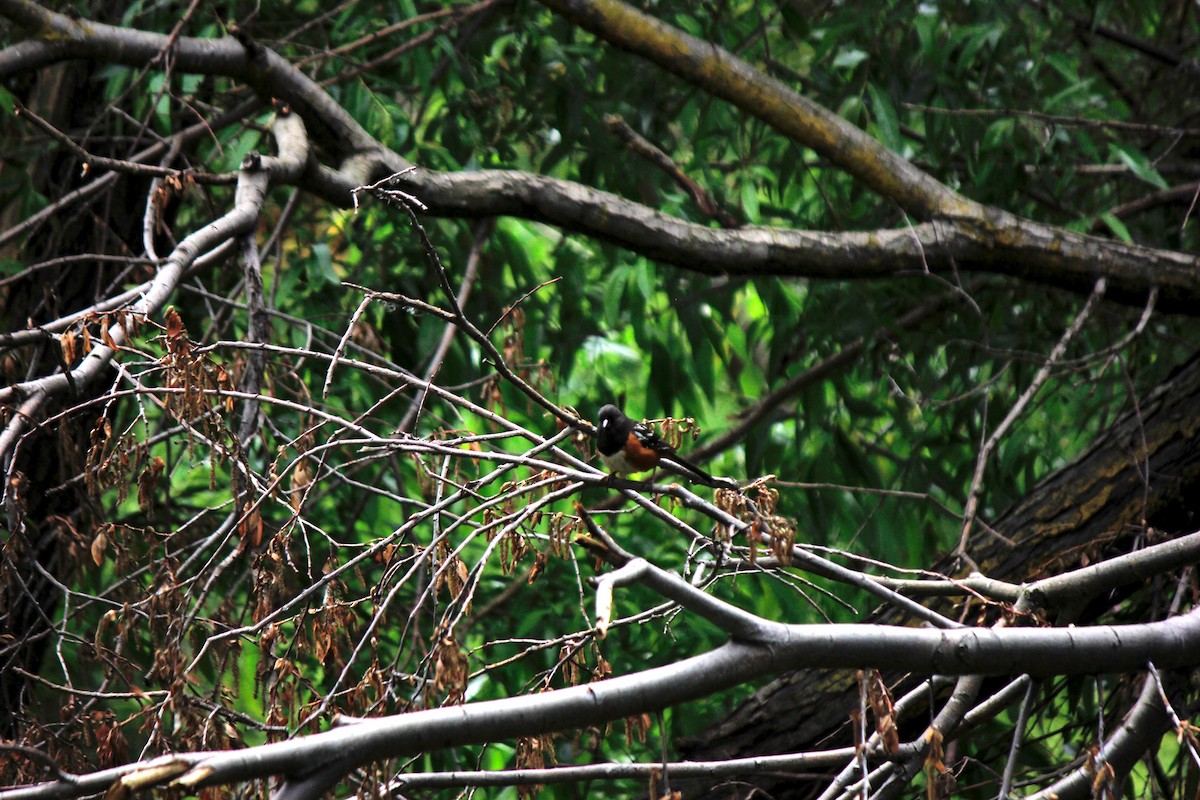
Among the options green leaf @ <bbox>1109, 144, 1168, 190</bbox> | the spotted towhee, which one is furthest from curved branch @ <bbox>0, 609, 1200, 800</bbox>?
green leaf @ <bbox>1109, 144, 1168, 190</bbox>

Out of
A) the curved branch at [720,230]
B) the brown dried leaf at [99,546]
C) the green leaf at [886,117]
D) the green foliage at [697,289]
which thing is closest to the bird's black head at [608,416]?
the curved branch at [720,230]

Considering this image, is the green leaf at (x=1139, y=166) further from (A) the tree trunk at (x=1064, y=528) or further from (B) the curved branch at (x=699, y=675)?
(B) the curved branch at (x=699, y=675)

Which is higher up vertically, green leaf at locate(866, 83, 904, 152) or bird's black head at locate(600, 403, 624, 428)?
green leaf at locate(866, 83, 904, 152)

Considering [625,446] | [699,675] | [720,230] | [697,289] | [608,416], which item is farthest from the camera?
[697,289]

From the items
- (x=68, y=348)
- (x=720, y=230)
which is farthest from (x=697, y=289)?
(x=68, y=348)

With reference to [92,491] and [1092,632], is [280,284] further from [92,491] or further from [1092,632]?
[1092,632]

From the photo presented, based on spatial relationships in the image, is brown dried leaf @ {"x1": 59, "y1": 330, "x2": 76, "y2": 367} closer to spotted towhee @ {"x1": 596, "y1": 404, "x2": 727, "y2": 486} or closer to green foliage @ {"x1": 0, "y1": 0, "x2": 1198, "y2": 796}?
spotted towhee @ {"x1": 596, "y1": 404, "x2": 727, "y2": 486}

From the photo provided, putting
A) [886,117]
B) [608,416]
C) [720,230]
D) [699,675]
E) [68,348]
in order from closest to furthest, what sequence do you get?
[699,675] < [68,348] < [608,416] < [720,230] < [886,117]

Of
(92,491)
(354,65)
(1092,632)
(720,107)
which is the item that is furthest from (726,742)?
(354,65)

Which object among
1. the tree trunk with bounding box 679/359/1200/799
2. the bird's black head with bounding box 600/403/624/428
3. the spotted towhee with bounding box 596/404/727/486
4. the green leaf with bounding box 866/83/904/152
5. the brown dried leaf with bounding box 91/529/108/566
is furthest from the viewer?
the green leaf with bounding box 866/83/904/152

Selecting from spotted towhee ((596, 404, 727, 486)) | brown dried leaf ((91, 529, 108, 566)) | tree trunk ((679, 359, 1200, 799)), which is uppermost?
brown dried leaf ((91, 529, 108, 566))

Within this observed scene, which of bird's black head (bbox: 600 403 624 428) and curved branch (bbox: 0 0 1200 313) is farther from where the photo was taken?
curved branch (bbox: 0 0 1200 313)

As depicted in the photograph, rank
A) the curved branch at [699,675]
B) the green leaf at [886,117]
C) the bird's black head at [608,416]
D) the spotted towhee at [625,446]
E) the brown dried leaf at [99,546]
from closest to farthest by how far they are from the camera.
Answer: the curved branch at [699,675] → the brown dried leaf at [99,546] → the spotted towhee at [625,446] → the bird's black head at [608,416] → the green leaf at [886,117]

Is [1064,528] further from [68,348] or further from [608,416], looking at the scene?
[68,348]
